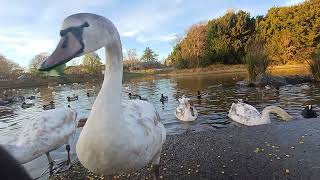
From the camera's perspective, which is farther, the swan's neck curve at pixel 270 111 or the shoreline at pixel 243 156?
the swan's neck curve at pixel 270 111

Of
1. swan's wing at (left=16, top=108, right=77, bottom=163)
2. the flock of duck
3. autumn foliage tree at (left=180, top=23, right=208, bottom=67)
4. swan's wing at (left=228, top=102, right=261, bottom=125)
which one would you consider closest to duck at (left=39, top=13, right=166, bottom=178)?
the flock of duck

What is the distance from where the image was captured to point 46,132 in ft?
26.2

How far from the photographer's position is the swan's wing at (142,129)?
13.8 feet

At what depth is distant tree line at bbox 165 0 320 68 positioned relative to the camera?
197ft

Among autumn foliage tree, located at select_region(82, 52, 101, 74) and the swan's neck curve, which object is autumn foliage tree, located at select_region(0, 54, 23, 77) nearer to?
autumn foliage tree, located at select_region(82, 52, 101, 74)

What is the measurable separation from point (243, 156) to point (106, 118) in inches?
152

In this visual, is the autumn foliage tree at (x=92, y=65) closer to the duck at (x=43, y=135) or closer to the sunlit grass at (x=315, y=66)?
the sunlit grass at (x=315, y=66)

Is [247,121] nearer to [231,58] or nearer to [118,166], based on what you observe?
[118,166]

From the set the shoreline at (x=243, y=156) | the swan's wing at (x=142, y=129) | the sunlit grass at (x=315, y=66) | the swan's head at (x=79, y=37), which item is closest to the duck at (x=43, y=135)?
the shoreline at (x=243, y=156)

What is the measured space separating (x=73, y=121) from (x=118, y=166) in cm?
550

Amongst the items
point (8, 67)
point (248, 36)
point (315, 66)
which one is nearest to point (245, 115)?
point (315, 66)

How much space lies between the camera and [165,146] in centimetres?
848

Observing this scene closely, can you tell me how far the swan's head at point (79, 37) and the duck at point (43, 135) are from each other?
12.8 ft

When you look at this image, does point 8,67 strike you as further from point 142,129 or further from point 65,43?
point 65,43
